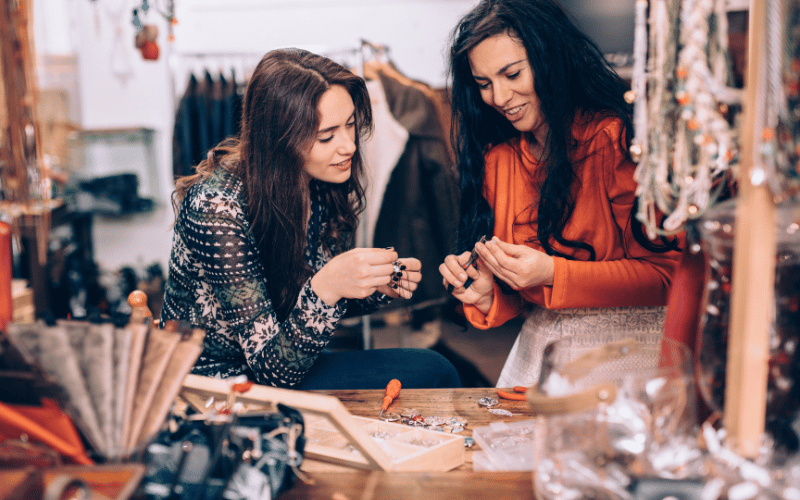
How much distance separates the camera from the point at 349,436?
Answer: 0.75 meters

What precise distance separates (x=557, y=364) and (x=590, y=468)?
11 cm

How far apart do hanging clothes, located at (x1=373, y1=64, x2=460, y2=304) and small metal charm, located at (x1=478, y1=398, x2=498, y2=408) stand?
1563 millimetres

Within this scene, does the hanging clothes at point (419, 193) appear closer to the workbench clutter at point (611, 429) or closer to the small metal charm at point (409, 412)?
the small metal charm at point (409, 412)

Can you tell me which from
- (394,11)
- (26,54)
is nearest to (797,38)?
(26,54)

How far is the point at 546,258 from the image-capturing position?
1353 millimetres

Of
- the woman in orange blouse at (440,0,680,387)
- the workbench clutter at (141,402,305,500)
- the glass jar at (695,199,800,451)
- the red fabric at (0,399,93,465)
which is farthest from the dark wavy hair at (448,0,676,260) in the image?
the red fabric at (0,399,93,465)

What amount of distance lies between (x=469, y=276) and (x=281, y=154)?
0.56 meters

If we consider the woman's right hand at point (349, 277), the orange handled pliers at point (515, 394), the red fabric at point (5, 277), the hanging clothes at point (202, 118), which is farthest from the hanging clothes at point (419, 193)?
the red fabric at point (5, 277)

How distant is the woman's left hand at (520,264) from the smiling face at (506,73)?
340 mm

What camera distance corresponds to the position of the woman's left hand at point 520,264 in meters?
1.34

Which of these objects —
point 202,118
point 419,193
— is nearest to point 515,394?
point 419,193

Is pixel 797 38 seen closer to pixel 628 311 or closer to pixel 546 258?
pixel 546 258

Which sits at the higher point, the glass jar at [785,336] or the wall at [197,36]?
the wall at [197,36]

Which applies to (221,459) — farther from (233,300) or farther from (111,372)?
(233,300)
